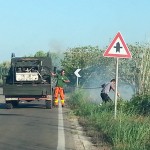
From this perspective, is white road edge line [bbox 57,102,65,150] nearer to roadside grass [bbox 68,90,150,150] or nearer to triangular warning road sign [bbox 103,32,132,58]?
roadside grass [bbox 68,90,150,150]

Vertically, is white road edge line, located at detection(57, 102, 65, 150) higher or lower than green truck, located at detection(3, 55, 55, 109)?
lower

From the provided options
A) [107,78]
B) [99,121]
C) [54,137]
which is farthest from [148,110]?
[107,78]

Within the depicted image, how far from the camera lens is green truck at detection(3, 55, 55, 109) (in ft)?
77.9

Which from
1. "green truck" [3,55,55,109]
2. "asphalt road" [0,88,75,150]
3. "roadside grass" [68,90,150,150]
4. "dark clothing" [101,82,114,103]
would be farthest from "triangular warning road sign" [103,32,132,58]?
"green truck" [3,55,55,109]

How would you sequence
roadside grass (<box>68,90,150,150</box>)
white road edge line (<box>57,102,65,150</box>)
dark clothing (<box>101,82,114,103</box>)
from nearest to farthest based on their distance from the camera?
roadside grass (<box>68,90,150,150</box>) < white road edge line (<box>57,102,65,150</box>) < dark clothing (<box>101,82,114,103</box>)

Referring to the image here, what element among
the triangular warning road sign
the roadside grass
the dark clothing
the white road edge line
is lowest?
the white road edge line

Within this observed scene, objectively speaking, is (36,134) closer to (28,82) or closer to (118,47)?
(118,47)

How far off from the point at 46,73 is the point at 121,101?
8305 mm

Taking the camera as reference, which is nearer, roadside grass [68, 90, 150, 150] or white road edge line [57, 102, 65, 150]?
roadside grass [68, 90, 150, 150]

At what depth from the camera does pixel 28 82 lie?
24.6 meters

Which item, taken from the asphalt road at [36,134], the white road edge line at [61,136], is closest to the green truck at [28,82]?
the asphalt road at [36,134]

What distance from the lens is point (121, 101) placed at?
724 inches

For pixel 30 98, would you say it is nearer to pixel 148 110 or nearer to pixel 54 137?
pixel 148 110

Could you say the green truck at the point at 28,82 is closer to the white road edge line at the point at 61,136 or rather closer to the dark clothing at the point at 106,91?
the dark clothing at the point at 106,91
